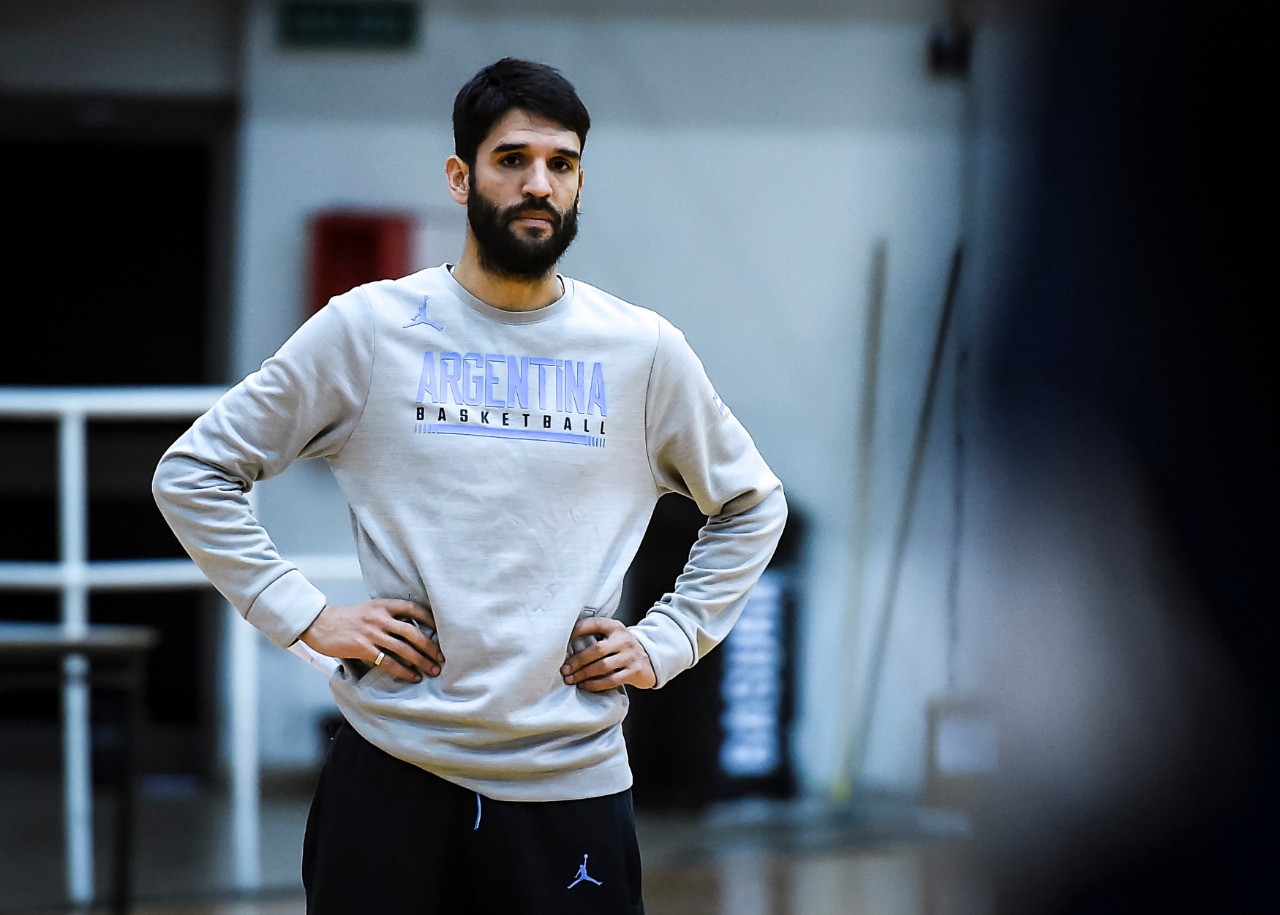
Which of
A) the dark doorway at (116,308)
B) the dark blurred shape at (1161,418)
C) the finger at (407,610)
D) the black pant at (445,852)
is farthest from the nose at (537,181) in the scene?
the dark doorway at (116,308)

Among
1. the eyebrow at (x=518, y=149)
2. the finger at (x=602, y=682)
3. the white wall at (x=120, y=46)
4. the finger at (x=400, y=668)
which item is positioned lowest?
the finger at (x=602, y=682)

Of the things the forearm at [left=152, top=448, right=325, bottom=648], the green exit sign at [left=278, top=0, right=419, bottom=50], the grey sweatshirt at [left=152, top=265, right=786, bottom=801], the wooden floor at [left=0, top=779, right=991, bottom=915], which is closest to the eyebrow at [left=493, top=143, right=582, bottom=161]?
the grey sweatshirt at [left=152, top=265, right=786, bottom=801]

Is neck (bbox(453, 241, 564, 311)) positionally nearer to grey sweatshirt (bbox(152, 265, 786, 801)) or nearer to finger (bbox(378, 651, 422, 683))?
grey sweatshirt (bbox(152, 265, 786, 801))

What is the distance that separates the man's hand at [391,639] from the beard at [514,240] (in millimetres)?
318

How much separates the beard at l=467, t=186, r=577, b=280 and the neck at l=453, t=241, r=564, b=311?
13 millimetres

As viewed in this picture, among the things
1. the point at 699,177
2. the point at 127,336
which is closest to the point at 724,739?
the point at 699,177

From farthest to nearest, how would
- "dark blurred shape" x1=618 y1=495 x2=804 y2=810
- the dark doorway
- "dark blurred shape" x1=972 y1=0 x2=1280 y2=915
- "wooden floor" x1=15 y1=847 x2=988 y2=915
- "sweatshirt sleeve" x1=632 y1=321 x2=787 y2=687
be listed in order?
"dark blurred shape" x1=618 y1=495 x2=804 y2=810 < the dark doorway < "wooden floor" x1=15 y1=847 x2=988 y2=915 < "sweatshirt sleeve" x1=632 y1=321 x2=787 y2=687 < "dark blurred shape" x1=972 y1=0 x2=1280 y2=915

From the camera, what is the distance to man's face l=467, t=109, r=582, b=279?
1364mm

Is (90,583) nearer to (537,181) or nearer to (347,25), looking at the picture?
(347,25)

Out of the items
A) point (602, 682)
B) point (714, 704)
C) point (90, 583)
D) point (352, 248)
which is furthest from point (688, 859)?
point (602, 682)

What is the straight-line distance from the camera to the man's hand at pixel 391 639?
52.9 inches

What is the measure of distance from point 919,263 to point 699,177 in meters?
0.59

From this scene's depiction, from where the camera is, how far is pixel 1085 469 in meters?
0.51

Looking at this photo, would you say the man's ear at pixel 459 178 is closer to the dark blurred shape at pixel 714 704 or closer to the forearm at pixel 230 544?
the forearm at pixel 230 544
